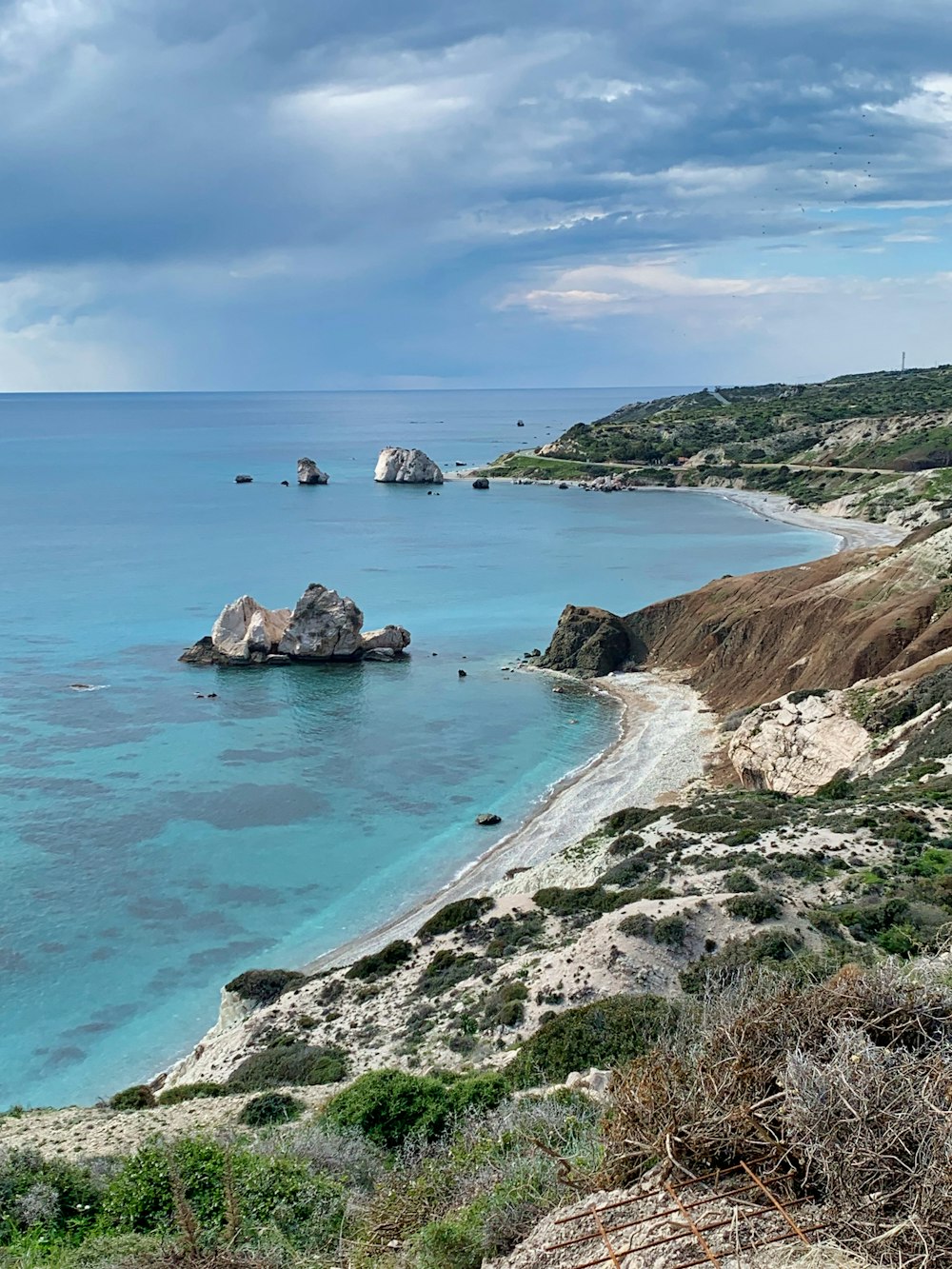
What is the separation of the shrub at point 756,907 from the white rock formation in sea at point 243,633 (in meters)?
Result: 47.3

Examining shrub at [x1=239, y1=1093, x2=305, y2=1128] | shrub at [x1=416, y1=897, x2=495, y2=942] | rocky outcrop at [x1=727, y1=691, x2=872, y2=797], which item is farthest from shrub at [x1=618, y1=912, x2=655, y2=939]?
rocky outcrop at [x1=727, y1=691, x2=872, y2=797]

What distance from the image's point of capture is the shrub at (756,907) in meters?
21.0

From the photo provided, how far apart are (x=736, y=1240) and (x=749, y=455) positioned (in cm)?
15986

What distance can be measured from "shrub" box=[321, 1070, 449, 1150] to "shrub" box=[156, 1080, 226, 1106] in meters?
3.58

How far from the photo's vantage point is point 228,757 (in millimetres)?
47062

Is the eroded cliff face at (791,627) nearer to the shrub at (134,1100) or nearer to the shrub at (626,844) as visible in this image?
the shrub at (626,844)

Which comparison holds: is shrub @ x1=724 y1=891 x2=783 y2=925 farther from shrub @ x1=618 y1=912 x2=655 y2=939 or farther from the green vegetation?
the green vegetation

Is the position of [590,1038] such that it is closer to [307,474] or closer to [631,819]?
[631,819]

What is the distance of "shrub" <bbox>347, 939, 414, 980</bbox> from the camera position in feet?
78.5

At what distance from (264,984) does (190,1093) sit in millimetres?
6742

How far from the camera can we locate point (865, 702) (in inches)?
1484

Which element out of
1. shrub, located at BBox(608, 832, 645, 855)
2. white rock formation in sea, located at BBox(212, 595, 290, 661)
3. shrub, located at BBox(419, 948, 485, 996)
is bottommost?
shrub, located at BBox(419, 948, 485, 996)

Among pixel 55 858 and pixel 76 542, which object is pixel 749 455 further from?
pixel 55 858

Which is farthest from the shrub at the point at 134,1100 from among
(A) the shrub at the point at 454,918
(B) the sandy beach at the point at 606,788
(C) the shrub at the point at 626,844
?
(C) the shrub at the point at 626,844
